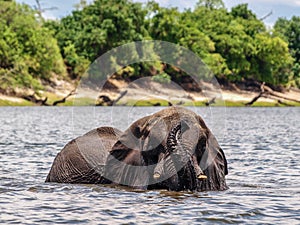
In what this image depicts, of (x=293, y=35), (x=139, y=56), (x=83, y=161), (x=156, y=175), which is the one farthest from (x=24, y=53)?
(x=156, y=175)

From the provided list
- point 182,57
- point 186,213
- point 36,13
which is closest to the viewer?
point 186,213

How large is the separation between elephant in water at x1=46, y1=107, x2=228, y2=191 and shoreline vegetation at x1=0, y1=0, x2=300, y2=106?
68921mm

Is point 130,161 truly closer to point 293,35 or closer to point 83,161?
point 83,161

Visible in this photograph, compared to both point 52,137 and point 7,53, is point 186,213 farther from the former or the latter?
point 7,53

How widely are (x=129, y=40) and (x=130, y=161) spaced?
90.8 m

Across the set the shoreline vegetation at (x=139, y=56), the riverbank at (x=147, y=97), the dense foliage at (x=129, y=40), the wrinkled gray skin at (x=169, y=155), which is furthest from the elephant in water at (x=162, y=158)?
the dense foliage at (x=129, y=40)

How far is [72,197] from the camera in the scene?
1422 cm

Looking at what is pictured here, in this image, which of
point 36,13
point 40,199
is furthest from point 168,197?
point 36,13

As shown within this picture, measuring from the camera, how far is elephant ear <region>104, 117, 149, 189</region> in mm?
14617

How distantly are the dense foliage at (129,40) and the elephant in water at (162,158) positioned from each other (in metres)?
74.8

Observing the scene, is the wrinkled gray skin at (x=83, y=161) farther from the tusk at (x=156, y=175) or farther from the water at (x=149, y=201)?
the tusk at (x=156, y=175)

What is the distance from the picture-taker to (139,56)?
9994cm

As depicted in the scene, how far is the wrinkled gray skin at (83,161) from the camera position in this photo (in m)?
16.2

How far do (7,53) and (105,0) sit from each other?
77.2 ft
